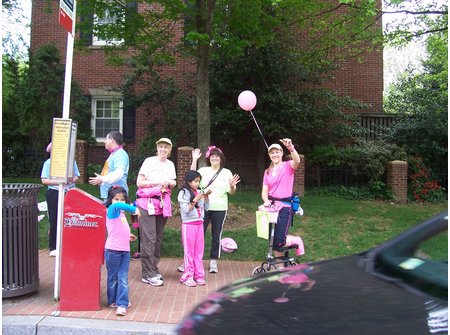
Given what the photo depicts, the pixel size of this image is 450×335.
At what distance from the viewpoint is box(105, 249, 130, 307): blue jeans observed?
454cm

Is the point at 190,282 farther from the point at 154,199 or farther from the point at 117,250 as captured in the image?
the point at 117,250

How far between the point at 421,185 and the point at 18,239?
12.4 meters

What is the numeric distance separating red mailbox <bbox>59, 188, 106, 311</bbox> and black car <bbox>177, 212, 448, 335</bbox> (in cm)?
215

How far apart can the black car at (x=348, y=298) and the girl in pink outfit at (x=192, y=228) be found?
8.59 feet

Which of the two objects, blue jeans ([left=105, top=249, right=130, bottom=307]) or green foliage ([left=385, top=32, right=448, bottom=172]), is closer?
blue jeans ([left=105, top=249, right=130, bottom=307])

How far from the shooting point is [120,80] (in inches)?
650

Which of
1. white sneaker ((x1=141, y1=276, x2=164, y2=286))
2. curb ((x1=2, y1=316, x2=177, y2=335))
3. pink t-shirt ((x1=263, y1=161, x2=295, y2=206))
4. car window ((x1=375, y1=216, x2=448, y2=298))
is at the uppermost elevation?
pink t-shirt ((x1=263, y1=161, x2=295, y2=206))

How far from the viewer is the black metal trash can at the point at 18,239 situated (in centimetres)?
456

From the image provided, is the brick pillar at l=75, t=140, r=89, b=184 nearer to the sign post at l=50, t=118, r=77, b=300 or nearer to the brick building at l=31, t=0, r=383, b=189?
the brick building at l=31, t=0, r=383, b=189

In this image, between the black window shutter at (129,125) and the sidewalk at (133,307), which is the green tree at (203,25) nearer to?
the sidewalk at (133,307)

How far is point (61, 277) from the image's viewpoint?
15.0 feet

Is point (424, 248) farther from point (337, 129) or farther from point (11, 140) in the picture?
point (11, 140)

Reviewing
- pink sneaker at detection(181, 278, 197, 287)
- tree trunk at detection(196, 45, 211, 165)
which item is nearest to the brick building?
tree trunk at detection(196, 45, 211, 165)

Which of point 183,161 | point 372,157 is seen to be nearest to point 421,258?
point 183,161
